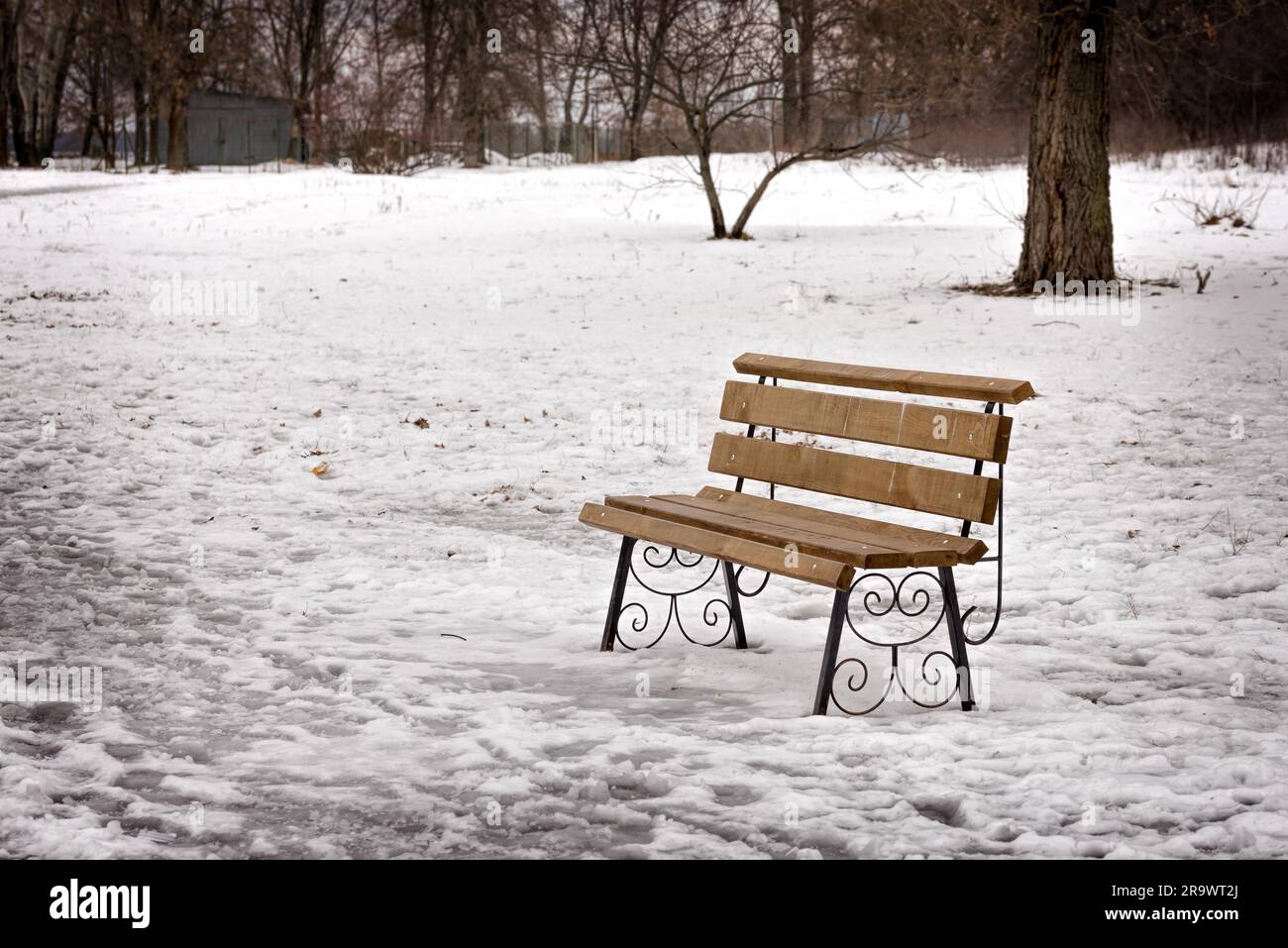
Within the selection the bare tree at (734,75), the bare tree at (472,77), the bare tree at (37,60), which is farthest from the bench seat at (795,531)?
the bare tree at (37,60)

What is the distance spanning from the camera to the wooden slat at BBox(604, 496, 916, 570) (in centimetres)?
415

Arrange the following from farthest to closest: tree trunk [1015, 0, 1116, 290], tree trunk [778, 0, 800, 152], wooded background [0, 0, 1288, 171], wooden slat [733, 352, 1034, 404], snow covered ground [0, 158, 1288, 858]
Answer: tree trunk [778, 0, 800, 152] → wooded background [0, 0, 1288, 171] → tree trunk [1015, 0, 1116, 290] → wooden slat [733, 352, 1034, 404] → snow covered ground [0, 158, 1288, 858]

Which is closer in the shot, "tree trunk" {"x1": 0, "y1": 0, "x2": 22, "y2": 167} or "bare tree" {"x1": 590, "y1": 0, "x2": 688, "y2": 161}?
Answer: "bare tree" {"x1": 590, "y1": 0, "x2": 688, "y2": 161}

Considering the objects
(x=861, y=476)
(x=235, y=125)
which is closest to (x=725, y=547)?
(x=861, y=476)

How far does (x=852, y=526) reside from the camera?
4867 millimetres

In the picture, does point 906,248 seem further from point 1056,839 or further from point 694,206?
point 1056,839

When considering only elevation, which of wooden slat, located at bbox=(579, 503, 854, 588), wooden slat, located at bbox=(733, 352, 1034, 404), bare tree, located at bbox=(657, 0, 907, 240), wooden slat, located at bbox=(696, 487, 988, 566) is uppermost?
bare tree, located at bbox=(657, 0, 907, 240)

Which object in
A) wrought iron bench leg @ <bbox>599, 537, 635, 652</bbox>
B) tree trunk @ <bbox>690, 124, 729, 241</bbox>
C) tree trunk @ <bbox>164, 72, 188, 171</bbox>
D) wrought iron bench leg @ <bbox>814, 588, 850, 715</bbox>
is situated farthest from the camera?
tree trunk @ <bbox>164, 72, 188, 171</bbox>

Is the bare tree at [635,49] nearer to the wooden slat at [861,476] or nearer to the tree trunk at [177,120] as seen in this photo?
the wooden slat at [861,476]

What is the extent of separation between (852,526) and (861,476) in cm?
20

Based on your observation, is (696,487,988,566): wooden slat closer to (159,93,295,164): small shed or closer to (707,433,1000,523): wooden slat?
(707,433,1000,523): wooden slat

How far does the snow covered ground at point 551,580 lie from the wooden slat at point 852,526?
546mm

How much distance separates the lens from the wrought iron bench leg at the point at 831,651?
4.24 meters

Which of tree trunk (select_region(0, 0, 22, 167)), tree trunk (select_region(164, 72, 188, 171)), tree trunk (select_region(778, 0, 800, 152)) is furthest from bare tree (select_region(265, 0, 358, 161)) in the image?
tree trunk (select_region(778, 0, 800, 152))
